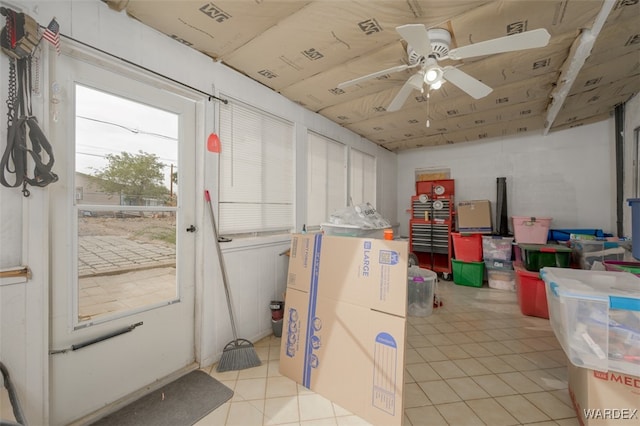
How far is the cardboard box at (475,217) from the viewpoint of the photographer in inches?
166

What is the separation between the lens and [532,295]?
305cm

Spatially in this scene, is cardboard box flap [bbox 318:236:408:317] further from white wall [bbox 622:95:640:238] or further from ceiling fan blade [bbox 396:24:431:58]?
white wall [bbox 622:95:640:238]

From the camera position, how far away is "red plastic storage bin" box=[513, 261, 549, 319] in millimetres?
2992

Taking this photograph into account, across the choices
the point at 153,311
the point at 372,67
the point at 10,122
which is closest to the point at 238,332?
the point at 153,311

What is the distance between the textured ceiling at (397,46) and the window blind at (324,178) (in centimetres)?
49

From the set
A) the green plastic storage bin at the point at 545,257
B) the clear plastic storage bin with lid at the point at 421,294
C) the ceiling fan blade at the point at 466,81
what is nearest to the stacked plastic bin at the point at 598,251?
the green plastic storage bin at the point at 545,257

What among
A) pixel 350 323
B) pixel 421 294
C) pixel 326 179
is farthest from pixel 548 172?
pixel 350 323

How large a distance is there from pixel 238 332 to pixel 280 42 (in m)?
2.44

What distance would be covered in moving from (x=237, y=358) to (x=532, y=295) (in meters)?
3.35

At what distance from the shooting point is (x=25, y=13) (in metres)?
1.27

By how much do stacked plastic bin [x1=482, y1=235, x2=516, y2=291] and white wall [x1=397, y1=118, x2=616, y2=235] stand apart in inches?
35.7

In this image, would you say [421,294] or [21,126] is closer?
[21,126]

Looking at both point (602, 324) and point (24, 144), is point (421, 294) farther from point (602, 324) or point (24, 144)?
point (24, 144)

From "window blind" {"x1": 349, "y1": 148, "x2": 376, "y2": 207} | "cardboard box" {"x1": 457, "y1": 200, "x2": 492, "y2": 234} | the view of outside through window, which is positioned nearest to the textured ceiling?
the view of outside through window
